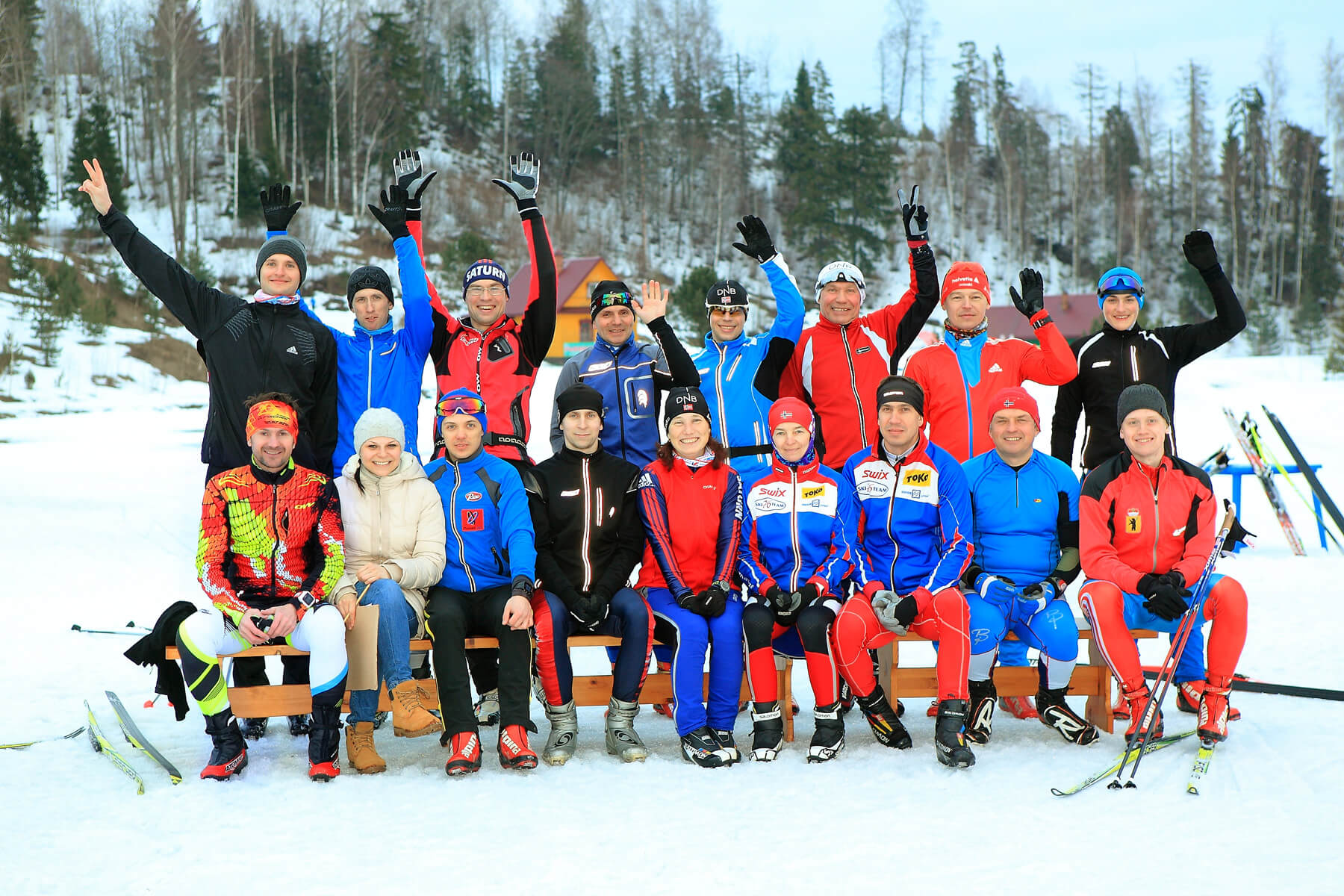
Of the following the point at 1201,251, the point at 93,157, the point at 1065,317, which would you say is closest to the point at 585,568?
the point at 1201,251

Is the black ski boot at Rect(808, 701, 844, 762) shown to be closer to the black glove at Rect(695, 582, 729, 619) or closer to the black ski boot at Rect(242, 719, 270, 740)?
the black glove at Rect(695, 582, 729, 619)

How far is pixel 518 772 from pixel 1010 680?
6.44ft

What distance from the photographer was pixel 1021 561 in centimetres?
395

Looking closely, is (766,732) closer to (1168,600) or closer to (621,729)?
(621,729)

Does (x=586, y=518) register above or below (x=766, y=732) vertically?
above

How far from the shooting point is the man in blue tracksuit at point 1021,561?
149 inches

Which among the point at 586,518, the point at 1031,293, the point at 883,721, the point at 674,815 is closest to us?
the point at 674,815

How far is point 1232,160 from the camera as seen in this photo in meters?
40.6

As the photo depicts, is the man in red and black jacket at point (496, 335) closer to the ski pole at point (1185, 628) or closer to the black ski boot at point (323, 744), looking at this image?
the black ski boot at point (323, 744)

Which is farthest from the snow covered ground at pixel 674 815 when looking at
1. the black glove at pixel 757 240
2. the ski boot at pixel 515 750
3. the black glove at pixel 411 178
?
the black glove at pixel 411 178

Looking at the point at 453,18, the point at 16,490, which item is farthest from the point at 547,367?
the point at 453,18

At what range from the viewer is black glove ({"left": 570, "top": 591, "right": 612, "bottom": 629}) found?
3.73 metres

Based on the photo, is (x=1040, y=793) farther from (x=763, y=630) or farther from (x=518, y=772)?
(x=518, y=772)

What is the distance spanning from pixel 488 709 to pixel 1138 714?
8.31ft
